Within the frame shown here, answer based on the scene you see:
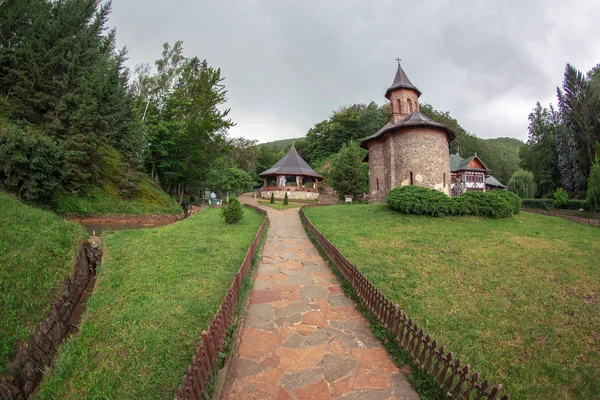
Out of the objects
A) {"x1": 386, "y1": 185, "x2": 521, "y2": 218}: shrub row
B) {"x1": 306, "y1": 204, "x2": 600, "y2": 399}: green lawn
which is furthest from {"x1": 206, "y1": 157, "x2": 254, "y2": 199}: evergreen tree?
{"x1": 306, "y1": 204, "x2": 600, "y2": 399}: green lawn

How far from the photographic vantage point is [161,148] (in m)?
27.3

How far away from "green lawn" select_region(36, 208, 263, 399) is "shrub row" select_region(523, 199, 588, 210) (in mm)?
31431

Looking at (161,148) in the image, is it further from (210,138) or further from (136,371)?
(136,371)

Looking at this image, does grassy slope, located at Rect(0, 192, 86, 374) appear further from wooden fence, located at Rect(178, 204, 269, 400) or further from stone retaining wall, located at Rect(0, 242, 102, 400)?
wooden fence, located at Rect(178, 204, 269, 400)

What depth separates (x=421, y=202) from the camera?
1555cm

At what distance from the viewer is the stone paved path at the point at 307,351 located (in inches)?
126

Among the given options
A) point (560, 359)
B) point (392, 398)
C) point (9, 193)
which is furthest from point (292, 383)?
point (9, 193)

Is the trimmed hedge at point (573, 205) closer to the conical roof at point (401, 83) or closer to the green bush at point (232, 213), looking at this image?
the conical roof at point (401, 83)

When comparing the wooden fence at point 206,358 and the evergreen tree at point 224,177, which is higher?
the evergreen tree at point 224,177

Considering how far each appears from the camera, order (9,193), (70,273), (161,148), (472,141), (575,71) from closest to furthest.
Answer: (70,273), (9,193), (161,148), (575,71), (472,141)

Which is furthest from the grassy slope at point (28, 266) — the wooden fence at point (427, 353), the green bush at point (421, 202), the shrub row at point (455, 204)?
the shrub row at point (455, 204)

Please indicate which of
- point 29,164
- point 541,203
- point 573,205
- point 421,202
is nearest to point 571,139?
point 541,203

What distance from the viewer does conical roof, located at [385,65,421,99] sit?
2739cm

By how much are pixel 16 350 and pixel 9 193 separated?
44.6ft
